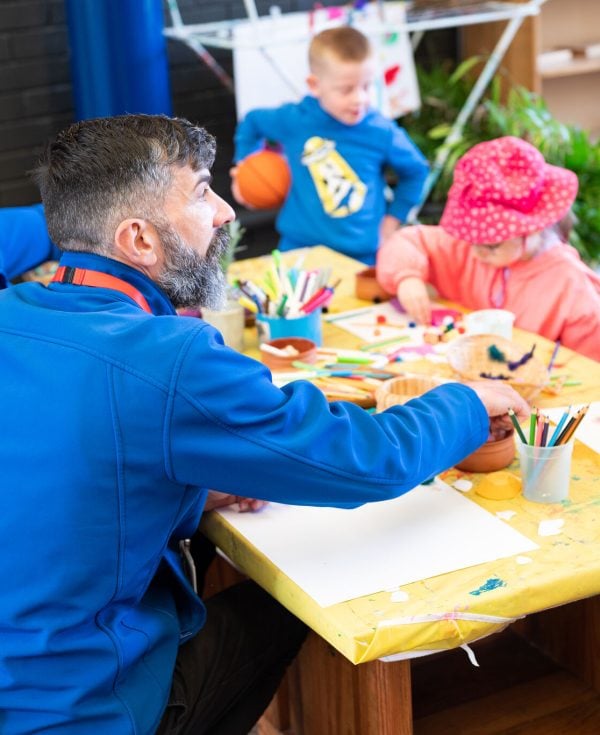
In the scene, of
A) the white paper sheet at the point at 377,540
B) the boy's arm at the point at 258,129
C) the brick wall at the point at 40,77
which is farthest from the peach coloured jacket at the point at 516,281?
the brick wall at the point at 40,77

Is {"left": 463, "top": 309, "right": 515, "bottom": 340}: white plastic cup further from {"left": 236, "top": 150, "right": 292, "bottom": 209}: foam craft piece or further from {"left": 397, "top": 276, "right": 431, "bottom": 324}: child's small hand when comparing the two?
{"left": 236, "top": 150, "right": 292, "bottom": 209}: foam craft piece

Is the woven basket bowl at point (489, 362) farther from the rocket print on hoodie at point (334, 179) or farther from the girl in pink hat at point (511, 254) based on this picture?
the rocket print on hoodie at point (334, 179)

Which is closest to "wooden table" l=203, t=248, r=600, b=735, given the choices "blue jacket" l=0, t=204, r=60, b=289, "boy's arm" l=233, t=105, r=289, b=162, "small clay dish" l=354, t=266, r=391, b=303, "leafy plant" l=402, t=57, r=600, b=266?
"small clay dish" l=354, t=266, r=391, b=303

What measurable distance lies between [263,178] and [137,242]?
1.98 metres

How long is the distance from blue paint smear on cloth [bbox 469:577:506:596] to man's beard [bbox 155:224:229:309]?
62 centimetres

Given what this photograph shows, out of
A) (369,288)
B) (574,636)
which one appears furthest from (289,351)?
(574,636)

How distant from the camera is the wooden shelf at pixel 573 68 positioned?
188 inches

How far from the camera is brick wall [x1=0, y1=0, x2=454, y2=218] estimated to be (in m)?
4.19

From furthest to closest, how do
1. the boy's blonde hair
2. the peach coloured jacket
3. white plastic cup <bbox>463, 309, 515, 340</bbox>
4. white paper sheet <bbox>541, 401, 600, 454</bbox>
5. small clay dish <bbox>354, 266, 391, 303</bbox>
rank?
the boy's blonde hair, small clay dish <bbox>354, 266, 391, 303</bbox>, the peach coloured jacket, white plastic cup <bbox>463, 309, 515, 340</bbox>, white paper sheet <bbox>541, 401, 600, 454</bbox>

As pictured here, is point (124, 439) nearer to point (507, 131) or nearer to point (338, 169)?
point (338, 169)

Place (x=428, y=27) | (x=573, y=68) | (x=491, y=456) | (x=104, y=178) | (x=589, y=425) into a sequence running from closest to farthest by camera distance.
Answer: (x=104, y=178)
(x=491, y=456)
(x=589, y=425)
(x=428, y=27)
(x=573, y=68)

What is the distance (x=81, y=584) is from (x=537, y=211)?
135 cm

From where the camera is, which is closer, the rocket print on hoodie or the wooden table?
the wooden table

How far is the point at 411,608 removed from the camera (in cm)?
144
